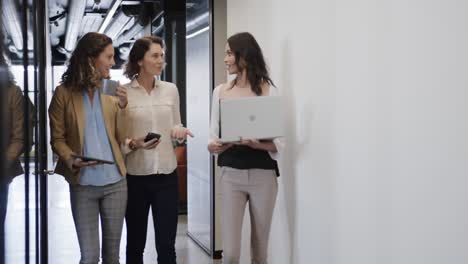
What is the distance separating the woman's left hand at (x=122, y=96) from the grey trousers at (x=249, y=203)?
0.67 meters

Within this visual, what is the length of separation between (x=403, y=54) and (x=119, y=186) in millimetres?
1645

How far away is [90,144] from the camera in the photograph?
3.13 m

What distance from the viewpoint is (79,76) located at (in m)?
3.13

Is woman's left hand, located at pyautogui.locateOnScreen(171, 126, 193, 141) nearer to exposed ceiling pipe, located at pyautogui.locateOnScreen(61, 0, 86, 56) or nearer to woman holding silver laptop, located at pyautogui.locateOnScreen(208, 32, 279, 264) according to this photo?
woman holding silver laptop, located at pyautogui.locateOnScreen(208, 32, 279, 264)

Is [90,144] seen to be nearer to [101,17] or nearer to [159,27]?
[159,27]

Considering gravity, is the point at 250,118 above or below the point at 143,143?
above

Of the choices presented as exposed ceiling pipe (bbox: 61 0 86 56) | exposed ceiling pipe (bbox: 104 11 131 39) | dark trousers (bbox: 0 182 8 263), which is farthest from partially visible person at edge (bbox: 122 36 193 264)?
exposed ceiling pipe (bbox: 104 11 131 39)

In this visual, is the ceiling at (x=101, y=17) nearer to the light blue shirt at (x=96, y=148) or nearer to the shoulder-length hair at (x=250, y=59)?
the light blue shirt at (x=96, y=148)

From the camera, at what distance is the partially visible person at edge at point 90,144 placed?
3.10m

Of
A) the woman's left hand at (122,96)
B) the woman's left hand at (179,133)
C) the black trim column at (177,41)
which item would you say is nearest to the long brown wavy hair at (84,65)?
the woman's left hand at (122,96)

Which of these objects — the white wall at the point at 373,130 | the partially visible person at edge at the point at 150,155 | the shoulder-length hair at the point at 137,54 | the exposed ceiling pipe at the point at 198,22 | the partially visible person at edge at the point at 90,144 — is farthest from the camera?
the exposed ceiling pipe at the point at 198,22

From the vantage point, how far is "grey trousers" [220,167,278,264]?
330 centimetres

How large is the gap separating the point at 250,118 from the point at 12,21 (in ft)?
5.33

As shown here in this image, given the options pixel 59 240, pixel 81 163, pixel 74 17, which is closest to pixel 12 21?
pixel 81 163
